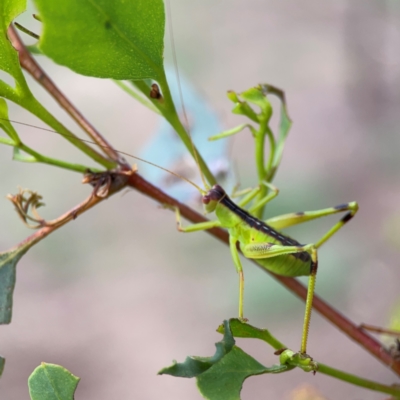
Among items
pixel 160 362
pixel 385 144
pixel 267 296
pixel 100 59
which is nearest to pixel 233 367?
pixel 100 59

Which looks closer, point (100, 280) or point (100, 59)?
point (100, 59)

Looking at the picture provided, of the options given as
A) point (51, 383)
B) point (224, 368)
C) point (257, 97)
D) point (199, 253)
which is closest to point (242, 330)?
point (224, 368)

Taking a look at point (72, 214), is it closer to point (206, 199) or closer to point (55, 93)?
point (55, 93)

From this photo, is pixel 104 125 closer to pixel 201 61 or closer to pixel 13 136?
pixel 201 61

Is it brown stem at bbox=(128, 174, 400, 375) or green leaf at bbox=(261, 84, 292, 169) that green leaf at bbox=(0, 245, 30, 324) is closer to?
brown stem at bbox=(128, 174, 400, 375)

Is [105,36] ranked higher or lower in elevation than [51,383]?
higher
